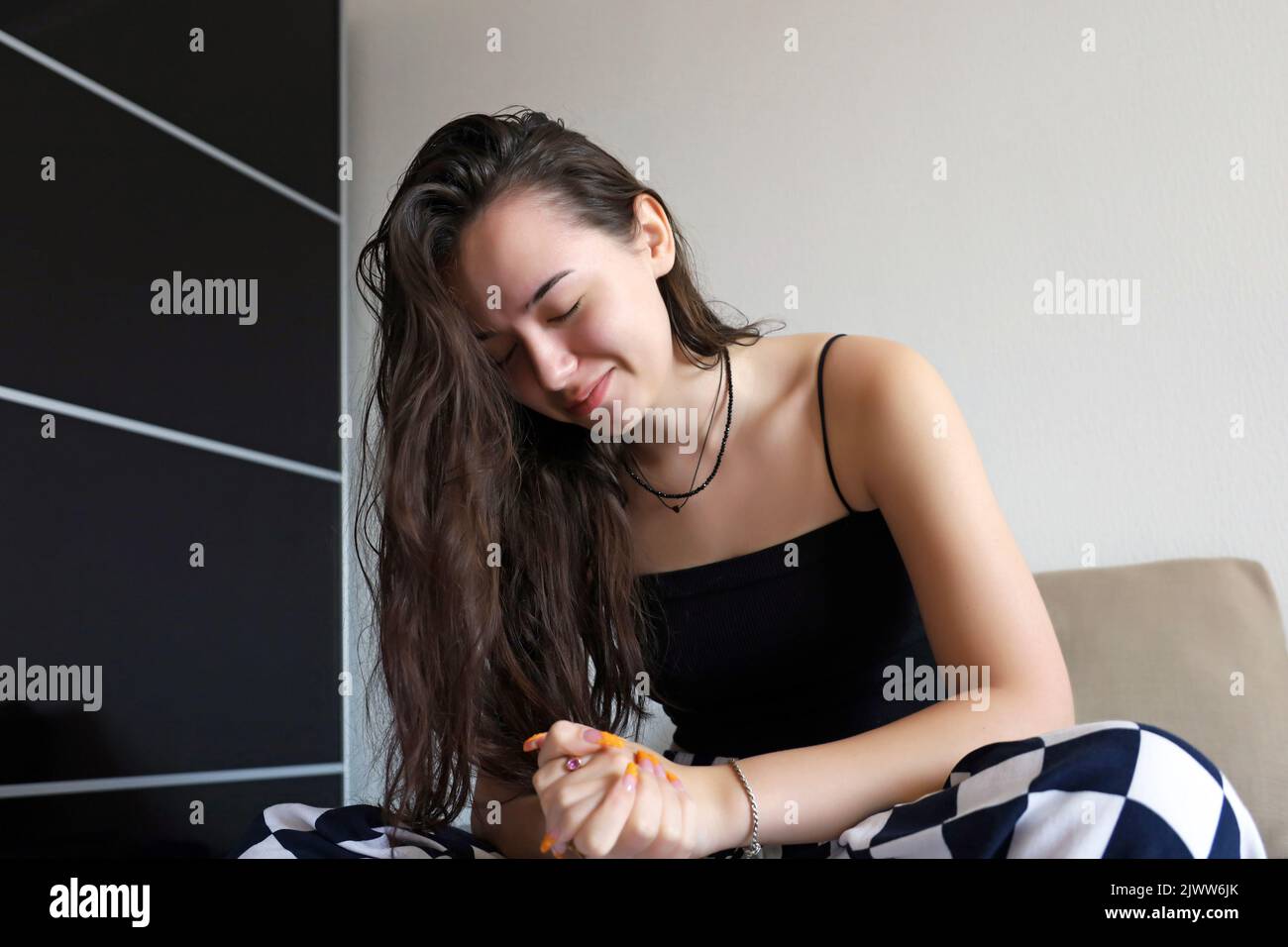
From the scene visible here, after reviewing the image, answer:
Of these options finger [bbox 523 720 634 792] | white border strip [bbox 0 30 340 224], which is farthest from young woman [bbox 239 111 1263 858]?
white border strip [bbox 0 30 340 224]

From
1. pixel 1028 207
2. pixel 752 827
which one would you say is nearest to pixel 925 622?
pixel 752 827

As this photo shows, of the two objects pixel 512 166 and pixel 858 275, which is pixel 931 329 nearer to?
pixel 858 275

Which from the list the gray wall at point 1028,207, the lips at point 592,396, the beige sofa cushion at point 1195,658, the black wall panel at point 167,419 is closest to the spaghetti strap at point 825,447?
the lips at point 592,396

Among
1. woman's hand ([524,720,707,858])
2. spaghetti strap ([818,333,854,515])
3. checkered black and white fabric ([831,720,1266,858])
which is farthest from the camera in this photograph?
spaghetti strap ([818,333,854,515])

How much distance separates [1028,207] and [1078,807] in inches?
58.7

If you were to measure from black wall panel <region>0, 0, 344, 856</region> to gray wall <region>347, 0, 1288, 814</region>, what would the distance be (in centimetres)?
74

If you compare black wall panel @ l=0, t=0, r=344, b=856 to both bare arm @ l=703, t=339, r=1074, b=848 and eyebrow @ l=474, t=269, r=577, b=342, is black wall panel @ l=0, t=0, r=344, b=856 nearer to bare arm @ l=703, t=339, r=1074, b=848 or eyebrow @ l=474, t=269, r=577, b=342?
eyebrow @ l=474, t=269, r=577, b=342

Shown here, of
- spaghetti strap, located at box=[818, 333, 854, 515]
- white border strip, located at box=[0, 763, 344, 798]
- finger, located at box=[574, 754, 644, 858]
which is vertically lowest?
white border strip, located at box=[0, 763, 344, 798]

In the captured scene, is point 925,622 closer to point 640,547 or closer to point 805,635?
point 805,635

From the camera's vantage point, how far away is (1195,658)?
1.52 m

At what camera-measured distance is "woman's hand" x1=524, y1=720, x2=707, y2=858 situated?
858 mm

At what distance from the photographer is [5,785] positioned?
180cm

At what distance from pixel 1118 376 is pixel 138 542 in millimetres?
1738

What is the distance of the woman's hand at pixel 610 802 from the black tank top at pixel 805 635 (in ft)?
1.33
